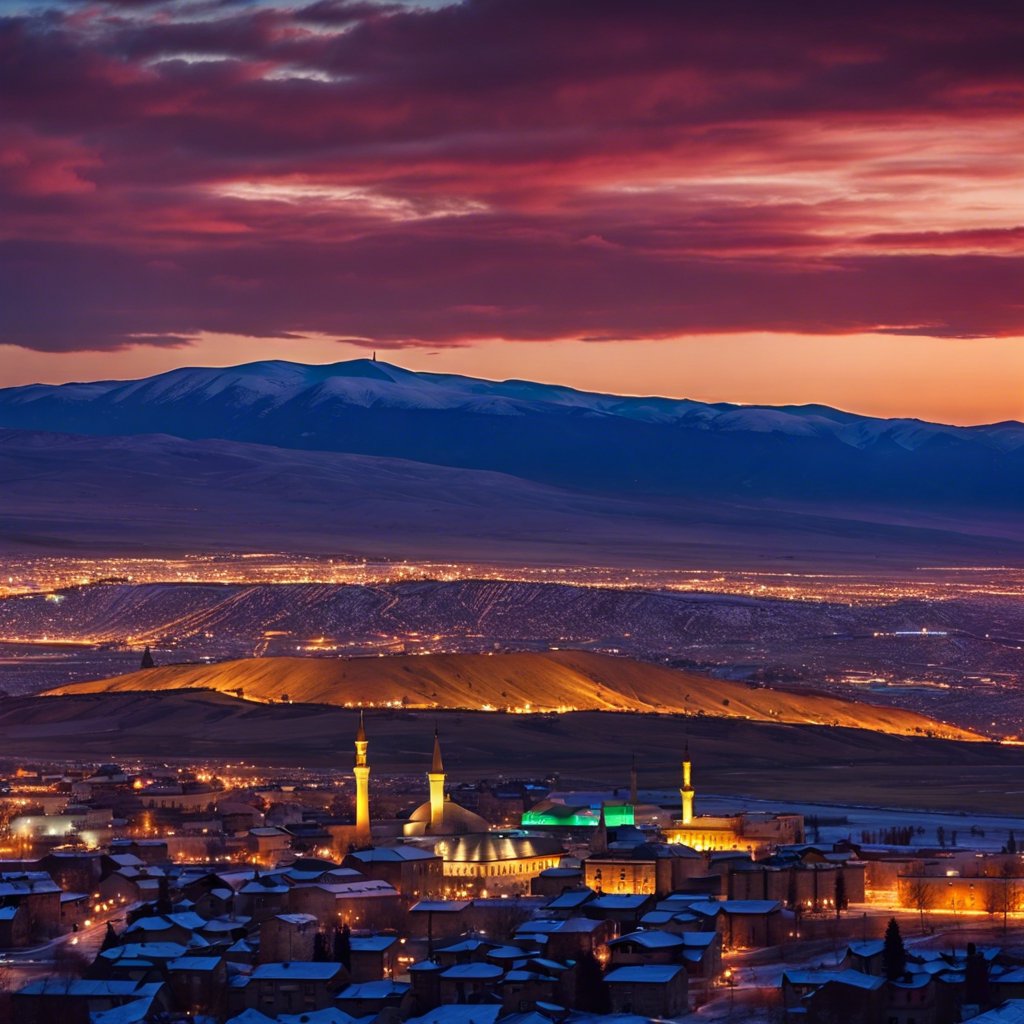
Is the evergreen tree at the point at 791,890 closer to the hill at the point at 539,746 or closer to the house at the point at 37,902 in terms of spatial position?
the house at the point at 37,902

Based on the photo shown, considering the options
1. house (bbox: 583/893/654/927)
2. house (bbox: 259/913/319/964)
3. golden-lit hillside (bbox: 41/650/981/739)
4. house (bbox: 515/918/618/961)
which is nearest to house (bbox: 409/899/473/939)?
house (bbox: 583/893/654/927)

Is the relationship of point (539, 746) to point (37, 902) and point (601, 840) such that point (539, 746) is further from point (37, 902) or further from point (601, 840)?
point (37, 902)

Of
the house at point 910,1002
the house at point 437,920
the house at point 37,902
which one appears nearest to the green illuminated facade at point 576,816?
the house at point 437,920

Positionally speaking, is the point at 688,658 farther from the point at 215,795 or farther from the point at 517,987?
the point at 517,987

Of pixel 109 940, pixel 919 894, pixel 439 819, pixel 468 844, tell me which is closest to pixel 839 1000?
pixel 109 940

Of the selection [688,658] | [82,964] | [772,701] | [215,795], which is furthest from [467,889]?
[688,658]

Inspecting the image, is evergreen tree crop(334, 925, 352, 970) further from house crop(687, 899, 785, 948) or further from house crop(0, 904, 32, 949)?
house crop(0, 904, 32, 949)
